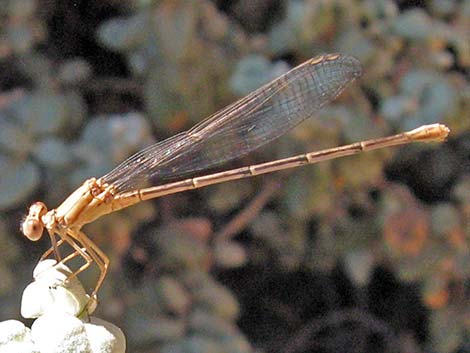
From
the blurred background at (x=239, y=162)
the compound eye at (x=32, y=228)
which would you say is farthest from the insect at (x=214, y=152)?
the blurred background at (x=239, y=162)

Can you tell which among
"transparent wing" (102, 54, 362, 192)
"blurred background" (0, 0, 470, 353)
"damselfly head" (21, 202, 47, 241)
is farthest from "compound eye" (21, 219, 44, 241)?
"blurred background" (0, 0, 470, 353)

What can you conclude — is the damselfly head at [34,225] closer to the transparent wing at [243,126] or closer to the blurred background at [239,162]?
the transparent wing at [243,126]

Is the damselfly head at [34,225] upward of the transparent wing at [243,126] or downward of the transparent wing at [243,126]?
upward

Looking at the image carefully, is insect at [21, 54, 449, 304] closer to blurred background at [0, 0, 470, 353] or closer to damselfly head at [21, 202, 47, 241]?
damselfly head at [21, 202, 47, 241]

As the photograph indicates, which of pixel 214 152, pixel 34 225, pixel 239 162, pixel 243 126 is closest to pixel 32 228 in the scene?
pixel 34 225

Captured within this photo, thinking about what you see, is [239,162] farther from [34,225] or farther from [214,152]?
[34,225]

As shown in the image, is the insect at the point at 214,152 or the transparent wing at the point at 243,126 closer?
the insect at the point at 214,152

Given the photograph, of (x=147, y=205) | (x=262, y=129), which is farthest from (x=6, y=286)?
(x=262, y=129)

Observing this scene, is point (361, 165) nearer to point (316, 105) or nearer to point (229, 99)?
point (229, 99)

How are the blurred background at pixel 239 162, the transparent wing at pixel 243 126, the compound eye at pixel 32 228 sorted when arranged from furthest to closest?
the blurred background at pixel 239 162 → the transparent wing at pixel 243 126 → the compound eye at pixel 32 228
